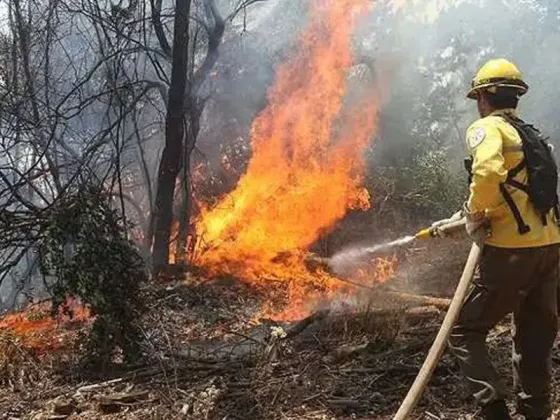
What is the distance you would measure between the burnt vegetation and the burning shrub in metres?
0.02

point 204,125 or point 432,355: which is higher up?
point 204,125

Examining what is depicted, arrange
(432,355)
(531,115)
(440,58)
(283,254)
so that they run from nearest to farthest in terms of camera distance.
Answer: (432,355) < (283,254) < (531,115) < (440,58)

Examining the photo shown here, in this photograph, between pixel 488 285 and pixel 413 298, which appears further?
pixel 413 298

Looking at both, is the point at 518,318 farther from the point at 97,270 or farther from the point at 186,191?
the point at 186,191

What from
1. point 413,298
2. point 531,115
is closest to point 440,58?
point 531,115

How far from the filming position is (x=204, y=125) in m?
17.5

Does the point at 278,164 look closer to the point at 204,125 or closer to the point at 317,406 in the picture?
the point at 204,125

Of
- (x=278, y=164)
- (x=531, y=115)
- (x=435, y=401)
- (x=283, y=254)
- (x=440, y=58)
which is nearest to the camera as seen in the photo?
(x=435, y=401)

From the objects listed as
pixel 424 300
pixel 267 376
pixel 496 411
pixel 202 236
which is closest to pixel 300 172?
pixel 202 236

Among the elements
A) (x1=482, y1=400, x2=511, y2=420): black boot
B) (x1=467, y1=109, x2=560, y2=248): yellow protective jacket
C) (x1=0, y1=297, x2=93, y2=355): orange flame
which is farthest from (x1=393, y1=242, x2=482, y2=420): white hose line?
(x1=0, y1=297, x2=93, y2=355): orange flame

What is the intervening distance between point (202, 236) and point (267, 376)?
655 centimetres

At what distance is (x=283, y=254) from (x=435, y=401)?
611cm

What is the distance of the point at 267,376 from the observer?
5.00 metres

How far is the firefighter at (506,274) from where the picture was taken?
3797 mm
